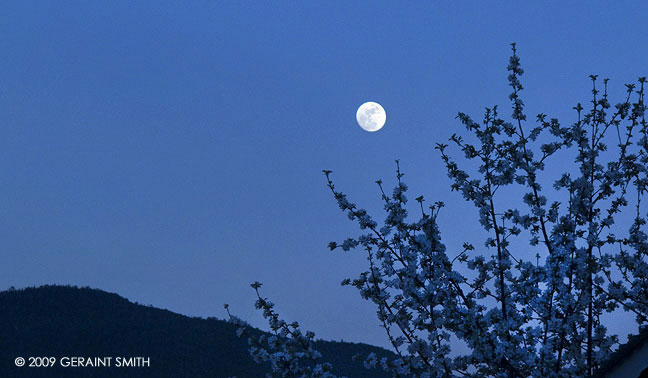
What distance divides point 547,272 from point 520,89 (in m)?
3.57

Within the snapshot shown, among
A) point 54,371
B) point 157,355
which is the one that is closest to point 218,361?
point 157,355

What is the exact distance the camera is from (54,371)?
187 feet

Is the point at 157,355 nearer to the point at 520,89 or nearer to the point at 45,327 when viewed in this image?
the point at 45,327

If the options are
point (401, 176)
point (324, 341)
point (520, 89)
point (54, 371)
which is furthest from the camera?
point (324, 341)

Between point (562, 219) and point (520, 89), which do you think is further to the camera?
point (520, 89)

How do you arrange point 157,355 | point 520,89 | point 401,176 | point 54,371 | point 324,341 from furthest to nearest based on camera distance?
point 324,341, point 157,355, point 54,371, point 520,89, point 401,176

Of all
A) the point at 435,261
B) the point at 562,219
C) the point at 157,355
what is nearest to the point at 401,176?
the point at 435,261

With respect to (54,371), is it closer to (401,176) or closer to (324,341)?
(324,341)

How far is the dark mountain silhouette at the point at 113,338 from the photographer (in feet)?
202

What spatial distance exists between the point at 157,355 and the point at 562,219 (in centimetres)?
6016

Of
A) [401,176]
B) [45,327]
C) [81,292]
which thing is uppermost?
[81,292]

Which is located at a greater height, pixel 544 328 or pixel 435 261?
pixel 435 261

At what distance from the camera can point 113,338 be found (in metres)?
68.8

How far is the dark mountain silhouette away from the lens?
61.5m
